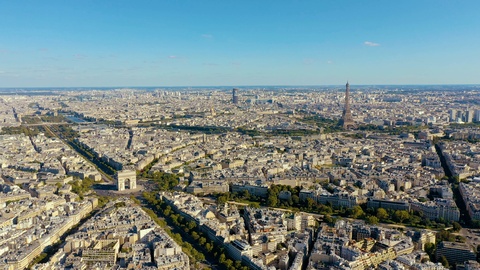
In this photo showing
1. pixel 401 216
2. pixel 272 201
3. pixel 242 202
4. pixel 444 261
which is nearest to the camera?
pixel 444 261

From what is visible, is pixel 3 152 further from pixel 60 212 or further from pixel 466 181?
pixel 466 181

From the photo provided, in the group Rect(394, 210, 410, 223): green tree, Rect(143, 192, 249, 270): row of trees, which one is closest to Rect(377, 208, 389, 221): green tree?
Rect(394, 210, 410, 223): green tree

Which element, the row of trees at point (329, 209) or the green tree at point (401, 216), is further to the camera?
the green tree at point (401, 216)

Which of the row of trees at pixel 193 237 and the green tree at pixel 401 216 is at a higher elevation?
the green tree at pixel 401 216

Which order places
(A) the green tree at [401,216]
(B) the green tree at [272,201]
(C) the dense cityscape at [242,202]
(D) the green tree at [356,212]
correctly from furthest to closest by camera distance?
(B) the green tree at [272,201], (D) the green tree at [356,212], (A) the green tree at [401,216], (C) the dense cityscape at [242,202]

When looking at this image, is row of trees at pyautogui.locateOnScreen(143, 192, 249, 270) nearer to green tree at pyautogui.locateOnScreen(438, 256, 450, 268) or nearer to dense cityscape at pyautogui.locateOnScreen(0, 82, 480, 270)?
dense cityscape at pyautogui.locateOnScreen(0, 82, 480, 270)

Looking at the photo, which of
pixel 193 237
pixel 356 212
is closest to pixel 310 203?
pixel 356 212

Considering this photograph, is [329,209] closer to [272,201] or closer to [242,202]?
[272,201]

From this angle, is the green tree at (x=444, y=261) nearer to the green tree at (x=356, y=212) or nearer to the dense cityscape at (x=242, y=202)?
the dense cityscape at (x=242, y=202)

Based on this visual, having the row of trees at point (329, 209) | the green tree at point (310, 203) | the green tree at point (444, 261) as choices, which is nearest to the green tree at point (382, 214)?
the row of trees at point (329, 209)
